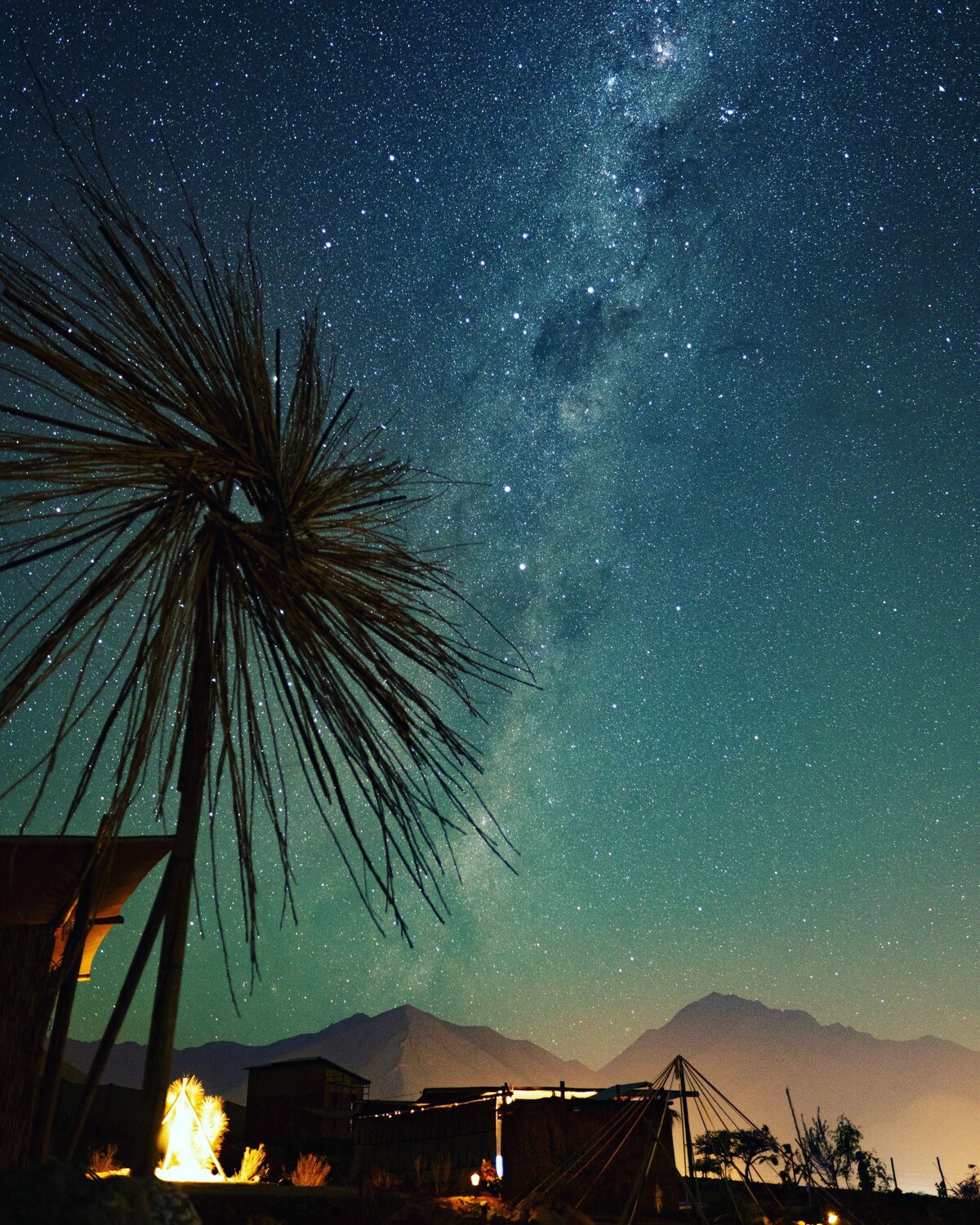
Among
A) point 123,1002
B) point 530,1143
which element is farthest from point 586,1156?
point 123,1002

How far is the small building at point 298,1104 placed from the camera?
90.1ft

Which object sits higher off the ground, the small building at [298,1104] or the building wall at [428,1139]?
the small building at [298,1104]

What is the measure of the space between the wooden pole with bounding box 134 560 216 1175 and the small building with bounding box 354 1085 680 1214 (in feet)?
41.0

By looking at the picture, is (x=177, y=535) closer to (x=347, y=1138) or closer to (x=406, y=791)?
(x=406, y=791)

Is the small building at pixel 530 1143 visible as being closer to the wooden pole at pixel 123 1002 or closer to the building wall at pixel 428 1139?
the building wall at pixel 428 1139

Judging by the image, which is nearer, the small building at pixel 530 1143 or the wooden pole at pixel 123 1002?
the wooden pole at pixel 123 1002

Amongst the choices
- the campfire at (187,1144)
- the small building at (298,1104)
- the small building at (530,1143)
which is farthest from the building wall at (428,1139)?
the campfire at (187,1144)

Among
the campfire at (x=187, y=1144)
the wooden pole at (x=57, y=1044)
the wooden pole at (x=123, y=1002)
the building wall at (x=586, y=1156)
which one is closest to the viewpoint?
the wooden pole at (x=123, y=1002)

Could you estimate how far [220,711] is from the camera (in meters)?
1.77

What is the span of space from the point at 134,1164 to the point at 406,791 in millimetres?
819

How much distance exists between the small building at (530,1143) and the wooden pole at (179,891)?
12509 millimetres

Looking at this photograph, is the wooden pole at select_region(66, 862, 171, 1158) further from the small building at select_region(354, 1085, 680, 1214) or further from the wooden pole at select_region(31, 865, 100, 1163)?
the small building at select_region(354, 1085, 680, 1214)

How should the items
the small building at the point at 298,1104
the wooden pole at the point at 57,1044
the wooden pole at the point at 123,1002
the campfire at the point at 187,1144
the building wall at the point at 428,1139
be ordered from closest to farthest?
the wooden pole at the point at 123,1002, the wooden pole at the point at 57,1044, the campfire at the point at 187,1144, the building wall at the point at 428,1139, the small building at the point at 298,1104

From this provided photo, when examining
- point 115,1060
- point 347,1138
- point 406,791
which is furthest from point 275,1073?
point 115,1060
